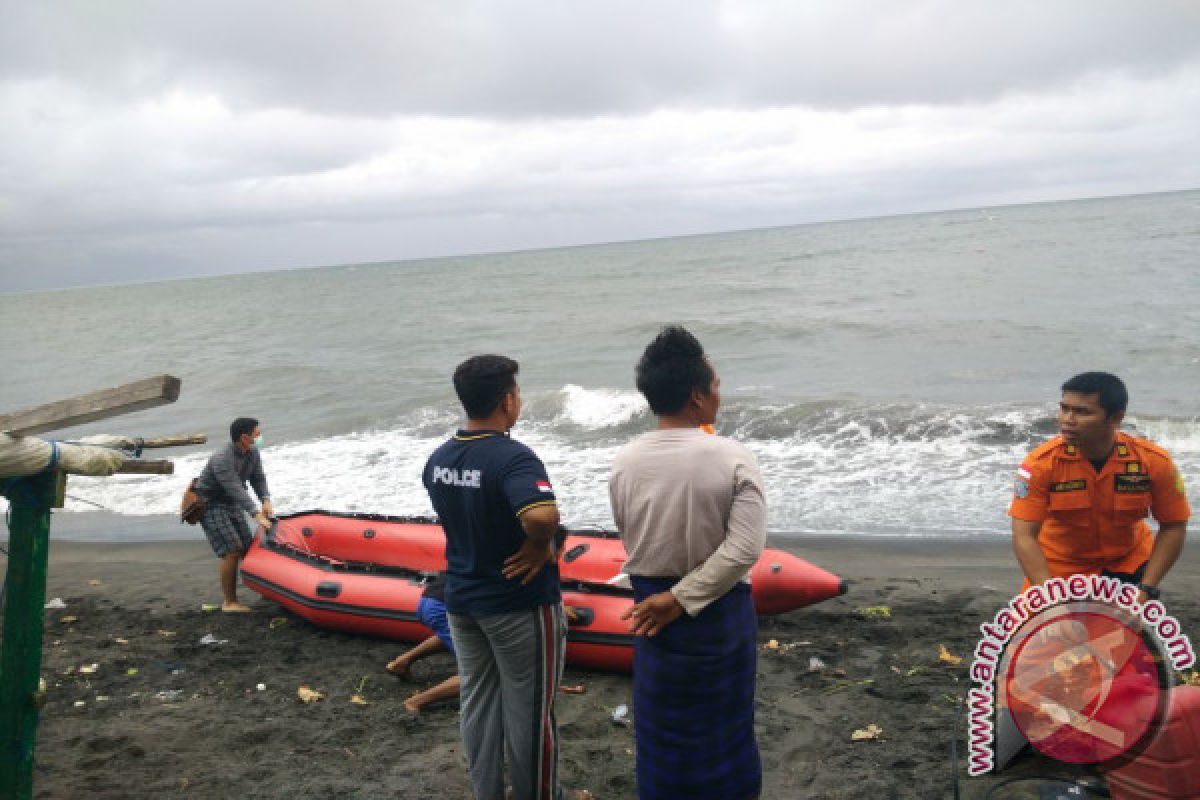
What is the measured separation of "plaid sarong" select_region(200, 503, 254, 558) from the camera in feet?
21.6

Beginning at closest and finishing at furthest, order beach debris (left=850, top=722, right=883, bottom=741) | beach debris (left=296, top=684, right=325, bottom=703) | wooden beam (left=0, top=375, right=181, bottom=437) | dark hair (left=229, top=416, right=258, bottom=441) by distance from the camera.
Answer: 1. wooden beam (left=0, top=375, right=181, bottom=437)
2. beach debris (left=850, top=722, right=883, bottom=741)
3. beach debris (left=296, top=684, right=325, bottom=703)
4. dark hair (left=229, top=416, right=258, bottom=441)

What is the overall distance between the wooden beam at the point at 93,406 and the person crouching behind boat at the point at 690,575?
1476mm

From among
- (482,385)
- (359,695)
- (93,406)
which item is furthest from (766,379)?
→ (93,406)

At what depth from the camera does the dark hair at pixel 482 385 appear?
2996 mm

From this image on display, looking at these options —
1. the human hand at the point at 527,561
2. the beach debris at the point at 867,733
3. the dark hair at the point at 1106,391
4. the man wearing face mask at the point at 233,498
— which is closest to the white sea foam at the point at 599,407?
the man wearing face mask at the point at 233,498

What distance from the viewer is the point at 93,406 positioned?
2.80 meters

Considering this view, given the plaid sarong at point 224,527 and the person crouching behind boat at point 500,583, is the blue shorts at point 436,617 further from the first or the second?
the plaid sarong at point 224,527

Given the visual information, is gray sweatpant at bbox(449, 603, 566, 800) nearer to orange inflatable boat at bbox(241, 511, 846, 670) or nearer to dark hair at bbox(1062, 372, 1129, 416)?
orange inflatable boat at bbox(241, 511, 846, 670)

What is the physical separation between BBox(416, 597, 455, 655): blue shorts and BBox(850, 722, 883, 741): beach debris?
2.08 metres

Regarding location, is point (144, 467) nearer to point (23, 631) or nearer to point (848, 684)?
point (23, 631)

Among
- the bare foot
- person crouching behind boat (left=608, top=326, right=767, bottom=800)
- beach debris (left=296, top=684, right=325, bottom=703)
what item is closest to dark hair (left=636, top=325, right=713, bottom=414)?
person crouching behind boat (left=608, top=326, right=767, bottom=800)

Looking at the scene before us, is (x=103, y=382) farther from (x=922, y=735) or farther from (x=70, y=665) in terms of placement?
(x=922, y=735)

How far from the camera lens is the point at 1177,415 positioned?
12.3m

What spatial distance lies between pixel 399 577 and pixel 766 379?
13.3 m
